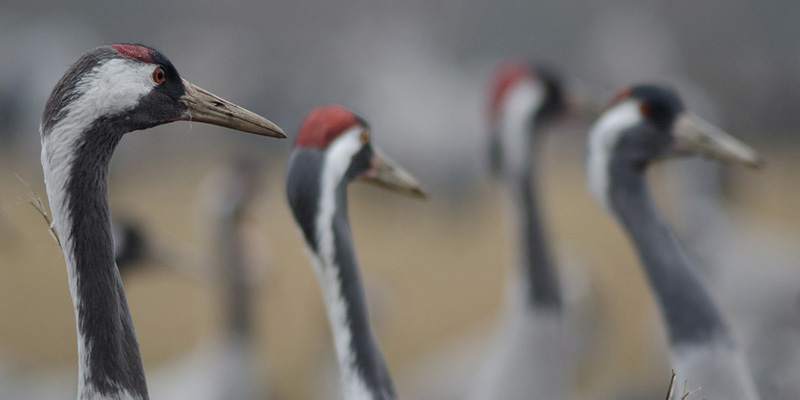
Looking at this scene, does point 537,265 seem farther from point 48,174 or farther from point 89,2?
point 89,2

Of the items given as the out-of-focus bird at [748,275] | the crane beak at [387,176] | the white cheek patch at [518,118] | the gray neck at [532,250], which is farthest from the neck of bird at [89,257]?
the out-of-focus bird at [748,275]

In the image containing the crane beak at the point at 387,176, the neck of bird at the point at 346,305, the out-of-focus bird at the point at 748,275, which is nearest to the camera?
the neck of bird at the point at 346,305

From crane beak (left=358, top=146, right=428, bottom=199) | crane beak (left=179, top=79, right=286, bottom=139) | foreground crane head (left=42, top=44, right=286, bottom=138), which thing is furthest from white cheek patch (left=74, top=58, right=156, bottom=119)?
crane beak (left=358, top=146, right=428, bottom=199)

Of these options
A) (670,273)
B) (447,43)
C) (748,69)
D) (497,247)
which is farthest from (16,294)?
(748,69)

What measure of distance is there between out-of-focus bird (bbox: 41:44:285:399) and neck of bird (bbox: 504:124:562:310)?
1.75m

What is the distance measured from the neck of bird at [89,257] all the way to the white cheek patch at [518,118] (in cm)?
204

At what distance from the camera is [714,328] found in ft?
7.48

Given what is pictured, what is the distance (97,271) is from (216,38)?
9.10 m

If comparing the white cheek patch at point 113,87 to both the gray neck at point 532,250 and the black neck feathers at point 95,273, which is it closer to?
the black neck feathers at point 95,273

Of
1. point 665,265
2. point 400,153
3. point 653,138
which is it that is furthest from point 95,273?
point 400,153

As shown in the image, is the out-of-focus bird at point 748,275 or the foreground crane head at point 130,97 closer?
the foreground crane head at point 130,97

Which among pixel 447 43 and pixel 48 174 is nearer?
pixel 48 174

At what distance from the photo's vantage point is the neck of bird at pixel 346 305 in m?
1.94

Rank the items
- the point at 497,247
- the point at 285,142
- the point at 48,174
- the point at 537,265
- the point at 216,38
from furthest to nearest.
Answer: the point at 216,38
the point at 285,142
the point at 497,247
the point at 537,265
the point at 48,174
